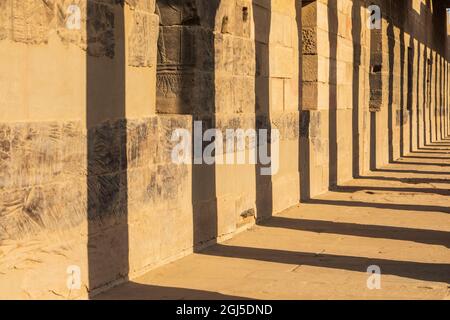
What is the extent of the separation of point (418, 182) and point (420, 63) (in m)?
12.9

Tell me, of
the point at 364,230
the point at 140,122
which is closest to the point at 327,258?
the point at 364,230

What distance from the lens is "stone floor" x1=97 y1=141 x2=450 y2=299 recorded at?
23.9ft

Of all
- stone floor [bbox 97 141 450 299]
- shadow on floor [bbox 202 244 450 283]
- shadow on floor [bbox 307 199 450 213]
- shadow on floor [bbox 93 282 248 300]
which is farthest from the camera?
shadow on floor [bbox 307 199 450 213]

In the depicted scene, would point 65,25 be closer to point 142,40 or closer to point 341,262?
point 142,40

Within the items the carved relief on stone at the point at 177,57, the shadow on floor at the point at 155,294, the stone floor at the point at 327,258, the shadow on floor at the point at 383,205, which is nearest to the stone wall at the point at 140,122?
the carved relief on stone at the point at 177,57

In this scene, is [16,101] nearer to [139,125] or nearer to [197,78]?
[139,125]

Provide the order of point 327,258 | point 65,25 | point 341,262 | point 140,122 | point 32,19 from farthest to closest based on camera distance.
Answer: point 327,258 → point 341,262 → point 140,122 → point 65,25 → point 32,19

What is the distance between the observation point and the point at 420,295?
7.15 metres

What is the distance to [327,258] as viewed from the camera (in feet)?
29.1

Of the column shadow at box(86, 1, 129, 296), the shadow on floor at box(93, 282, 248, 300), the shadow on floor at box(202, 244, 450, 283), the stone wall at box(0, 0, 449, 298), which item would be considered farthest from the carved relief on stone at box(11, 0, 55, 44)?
the shadow on floor at box(202, 244, 450, 283)

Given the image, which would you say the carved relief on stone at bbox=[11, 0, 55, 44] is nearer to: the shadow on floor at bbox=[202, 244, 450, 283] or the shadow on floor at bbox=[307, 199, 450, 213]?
the shadow on floor at bbox=[202, 244, 450, 283]

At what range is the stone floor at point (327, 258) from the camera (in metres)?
7.28

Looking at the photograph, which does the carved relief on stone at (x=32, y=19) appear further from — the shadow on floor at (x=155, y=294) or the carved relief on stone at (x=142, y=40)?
the shadow on floor at (x=155, y=294)

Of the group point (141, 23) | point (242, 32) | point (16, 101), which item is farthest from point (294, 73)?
point (16, 101)
